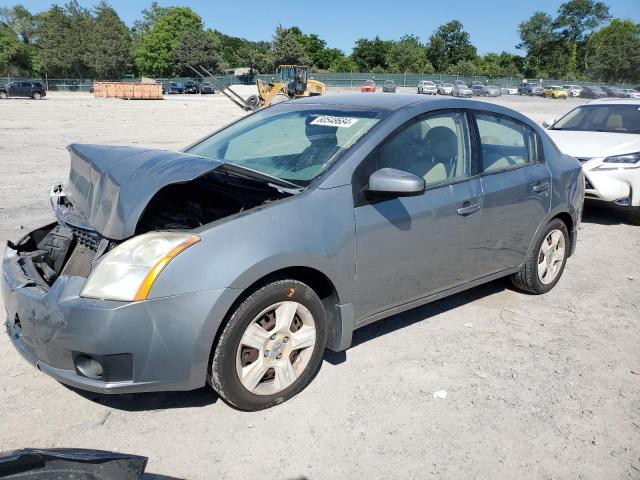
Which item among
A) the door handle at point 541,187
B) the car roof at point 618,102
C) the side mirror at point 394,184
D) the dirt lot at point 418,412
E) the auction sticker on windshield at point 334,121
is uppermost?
the car roof at point 618,102

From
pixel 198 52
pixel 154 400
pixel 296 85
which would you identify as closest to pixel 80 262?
pixel 154 400

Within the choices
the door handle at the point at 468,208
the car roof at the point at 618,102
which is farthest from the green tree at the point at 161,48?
the door handle at the point at 468,208

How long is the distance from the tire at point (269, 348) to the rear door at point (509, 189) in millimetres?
1619


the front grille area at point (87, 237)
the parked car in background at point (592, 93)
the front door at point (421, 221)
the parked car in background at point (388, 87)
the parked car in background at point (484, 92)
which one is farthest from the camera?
the parked car in background at point (592, 93)

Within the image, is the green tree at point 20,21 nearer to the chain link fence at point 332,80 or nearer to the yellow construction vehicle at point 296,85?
the chain link fence at point 332,80

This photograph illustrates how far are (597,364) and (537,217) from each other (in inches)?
50.3

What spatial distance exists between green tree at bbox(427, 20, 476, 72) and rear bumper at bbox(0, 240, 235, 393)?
414ft

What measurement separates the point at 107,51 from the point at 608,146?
82938 mm

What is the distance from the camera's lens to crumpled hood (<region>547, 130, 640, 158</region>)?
7538 mm

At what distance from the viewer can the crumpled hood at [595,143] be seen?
24.7 ft

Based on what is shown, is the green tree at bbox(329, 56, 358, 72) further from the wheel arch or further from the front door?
the wheel arch

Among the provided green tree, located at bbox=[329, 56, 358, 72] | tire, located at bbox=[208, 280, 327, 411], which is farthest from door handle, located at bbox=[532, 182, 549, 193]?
green tree, located at bbox=[329, 56, 358, 72]

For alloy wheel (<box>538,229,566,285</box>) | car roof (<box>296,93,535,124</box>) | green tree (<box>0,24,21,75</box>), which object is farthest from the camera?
green tree (<box>0,24,21,75</box>)

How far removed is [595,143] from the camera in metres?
7.87
